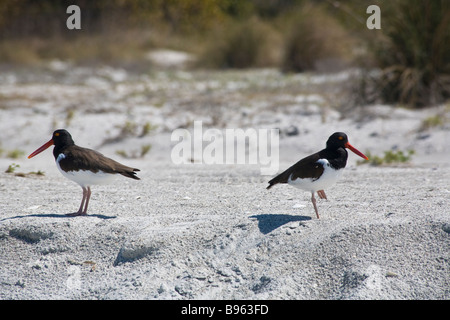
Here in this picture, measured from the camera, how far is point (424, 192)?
5355 millimetres

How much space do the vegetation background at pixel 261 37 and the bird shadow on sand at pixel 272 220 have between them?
218 inches

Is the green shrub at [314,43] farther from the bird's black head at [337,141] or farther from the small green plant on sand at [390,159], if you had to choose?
the bird's black head at [337,141]

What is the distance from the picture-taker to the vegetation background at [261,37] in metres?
9.61

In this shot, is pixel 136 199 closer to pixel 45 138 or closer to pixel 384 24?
pixel 45 138

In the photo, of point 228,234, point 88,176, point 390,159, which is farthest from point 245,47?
point 228,234

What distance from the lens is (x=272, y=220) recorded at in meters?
4.55

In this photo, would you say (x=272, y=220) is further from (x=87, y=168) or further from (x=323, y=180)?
(x=87, y=168)

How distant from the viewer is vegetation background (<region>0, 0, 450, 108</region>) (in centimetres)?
961

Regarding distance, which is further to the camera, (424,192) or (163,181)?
(163,181)

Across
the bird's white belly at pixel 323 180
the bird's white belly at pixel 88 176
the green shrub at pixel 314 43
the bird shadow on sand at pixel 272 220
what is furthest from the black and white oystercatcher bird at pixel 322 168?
the green shrub at pixel 314 43

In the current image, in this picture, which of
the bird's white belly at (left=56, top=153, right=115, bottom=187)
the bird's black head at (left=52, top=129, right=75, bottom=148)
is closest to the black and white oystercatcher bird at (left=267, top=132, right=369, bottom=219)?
the bird's white belly at (left=56, top=153, right=115, bottom=187)

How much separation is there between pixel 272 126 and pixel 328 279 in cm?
541

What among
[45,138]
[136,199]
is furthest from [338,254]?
[45,138]

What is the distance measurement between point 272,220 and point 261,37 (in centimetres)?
1517
